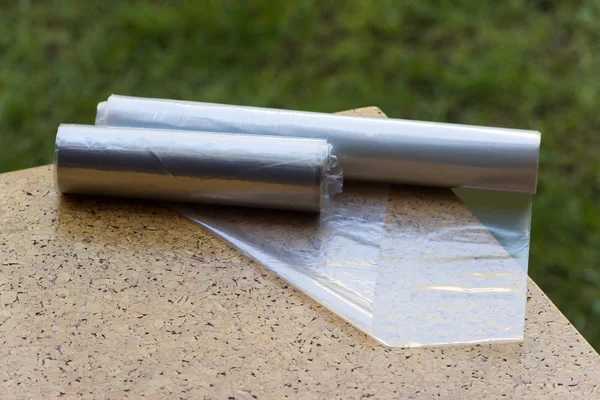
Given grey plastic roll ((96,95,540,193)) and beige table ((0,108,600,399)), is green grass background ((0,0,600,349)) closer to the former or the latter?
grey plastic roll ((96,95,540,193))

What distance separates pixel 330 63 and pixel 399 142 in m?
1.33

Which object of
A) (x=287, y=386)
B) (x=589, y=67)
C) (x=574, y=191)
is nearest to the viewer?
(x=287, y=386)

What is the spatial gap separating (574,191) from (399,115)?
1.86ft

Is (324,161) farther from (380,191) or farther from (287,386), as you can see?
(287,386)

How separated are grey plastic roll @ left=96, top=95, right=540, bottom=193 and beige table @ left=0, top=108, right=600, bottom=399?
0.22 metres

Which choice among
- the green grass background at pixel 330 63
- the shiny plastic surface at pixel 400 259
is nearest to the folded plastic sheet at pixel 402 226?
the shiny plastic surface at pixel 400 259

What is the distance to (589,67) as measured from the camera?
2422 mm

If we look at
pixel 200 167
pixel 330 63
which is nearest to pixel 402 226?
pixel 200 167

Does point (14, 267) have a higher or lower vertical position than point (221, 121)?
lower

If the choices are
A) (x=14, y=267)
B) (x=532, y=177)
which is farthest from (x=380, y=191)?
(x=14, y=267)

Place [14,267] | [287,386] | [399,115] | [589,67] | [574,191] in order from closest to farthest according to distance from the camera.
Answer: [287,386], [14,267], [574,191], [399,115], [589,67]

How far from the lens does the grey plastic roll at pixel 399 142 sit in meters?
1.15

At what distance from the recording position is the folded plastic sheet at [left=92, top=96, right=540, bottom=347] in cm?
95

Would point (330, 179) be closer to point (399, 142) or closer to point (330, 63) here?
point (399, 142)
